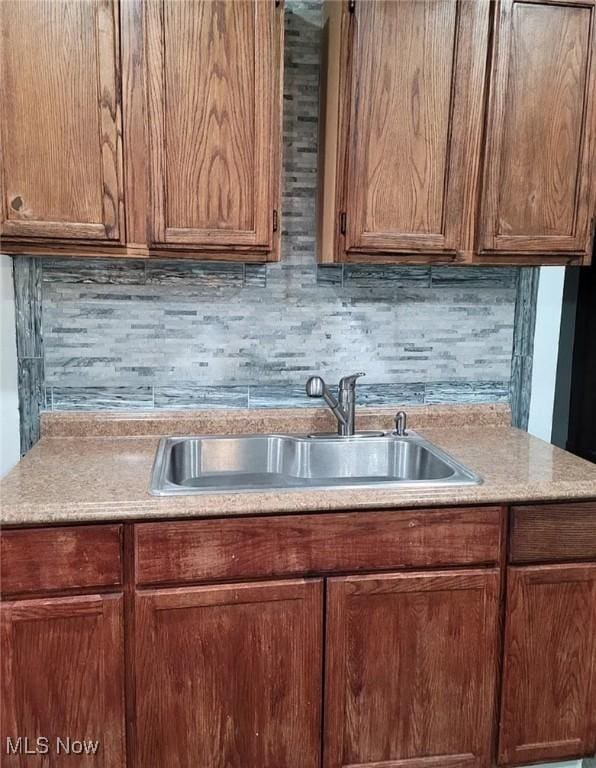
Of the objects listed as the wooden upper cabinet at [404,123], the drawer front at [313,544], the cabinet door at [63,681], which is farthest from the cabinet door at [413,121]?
the cabinet door at [63,681]

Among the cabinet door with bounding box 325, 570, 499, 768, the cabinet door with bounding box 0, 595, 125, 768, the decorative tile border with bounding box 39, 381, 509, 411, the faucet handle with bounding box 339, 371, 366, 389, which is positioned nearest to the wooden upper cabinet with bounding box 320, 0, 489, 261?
the faucet handle with bounding box 339, 371, 366, 389

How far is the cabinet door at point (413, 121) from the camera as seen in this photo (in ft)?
5.33

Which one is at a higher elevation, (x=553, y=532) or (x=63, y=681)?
(x=553, y=532)

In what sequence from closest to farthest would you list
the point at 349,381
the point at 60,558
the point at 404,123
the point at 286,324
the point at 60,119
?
1. the point at 60,558
2. the point at 60,119
3. the point at 404,123
4. the point at 349,381
5. the point at 286,324

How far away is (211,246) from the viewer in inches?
64.7

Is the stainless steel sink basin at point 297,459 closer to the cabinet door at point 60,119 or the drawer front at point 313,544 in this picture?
the drawer front at point 313,544

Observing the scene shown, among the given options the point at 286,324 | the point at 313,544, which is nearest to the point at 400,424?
the point at 286,324

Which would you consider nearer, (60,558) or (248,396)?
(60,558)

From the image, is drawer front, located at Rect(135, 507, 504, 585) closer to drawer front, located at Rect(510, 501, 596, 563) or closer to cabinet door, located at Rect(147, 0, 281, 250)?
drawer front, located at Rect(510, 501, 596, 563)

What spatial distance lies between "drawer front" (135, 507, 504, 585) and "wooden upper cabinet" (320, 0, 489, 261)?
0.76 meters

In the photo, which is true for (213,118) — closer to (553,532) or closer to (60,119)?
(60,119)

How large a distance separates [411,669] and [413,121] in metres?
1.45

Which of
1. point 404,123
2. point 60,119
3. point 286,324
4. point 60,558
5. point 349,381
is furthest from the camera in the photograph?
point 286,324

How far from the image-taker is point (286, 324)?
6.59ft
